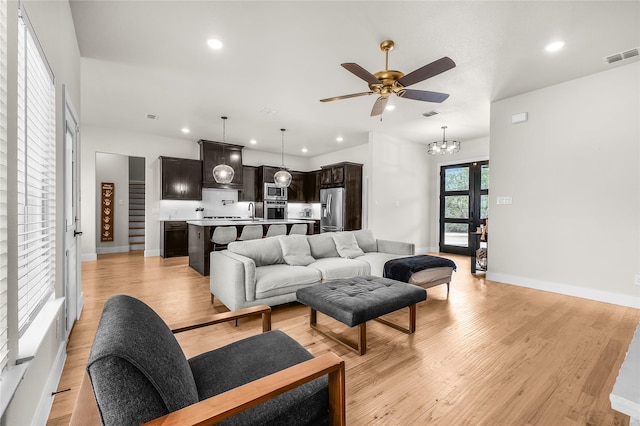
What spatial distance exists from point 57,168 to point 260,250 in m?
1.96

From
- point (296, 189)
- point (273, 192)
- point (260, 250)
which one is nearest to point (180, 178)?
point (273, 192)

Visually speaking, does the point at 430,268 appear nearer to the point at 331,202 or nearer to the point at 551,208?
the point at 551,208

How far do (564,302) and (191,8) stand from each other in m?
5.23

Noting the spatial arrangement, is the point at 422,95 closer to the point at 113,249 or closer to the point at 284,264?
the point at 284,264

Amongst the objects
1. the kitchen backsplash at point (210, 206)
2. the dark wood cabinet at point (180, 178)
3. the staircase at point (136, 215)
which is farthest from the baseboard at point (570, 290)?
the staircase at point (136, 215)

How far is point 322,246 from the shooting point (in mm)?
4016

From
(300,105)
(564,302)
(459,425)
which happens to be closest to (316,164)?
(300,105)

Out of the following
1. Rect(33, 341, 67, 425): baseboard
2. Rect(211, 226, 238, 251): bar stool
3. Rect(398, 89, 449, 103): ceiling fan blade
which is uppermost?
Rect(398, 89, 449, 103): ceiling fan blade

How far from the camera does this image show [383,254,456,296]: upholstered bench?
3.45 m

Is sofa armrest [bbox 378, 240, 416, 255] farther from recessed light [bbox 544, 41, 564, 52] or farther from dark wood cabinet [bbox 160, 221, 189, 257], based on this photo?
dark wood cabinet [bbox 160, 221, 189, 257]

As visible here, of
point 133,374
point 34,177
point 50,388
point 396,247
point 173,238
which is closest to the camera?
point 133,374

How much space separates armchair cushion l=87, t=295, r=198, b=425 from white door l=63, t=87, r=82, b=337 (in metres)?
2.07

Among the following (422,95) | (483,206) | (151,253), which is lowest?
(151,253)

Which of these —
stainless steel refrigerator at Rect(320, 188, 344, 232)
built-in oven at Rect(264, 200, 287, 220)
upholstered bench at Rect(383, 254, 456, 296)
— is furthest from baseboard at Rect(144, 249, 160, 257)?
upholstered bench at Rect(383, 254, 456, 296)
